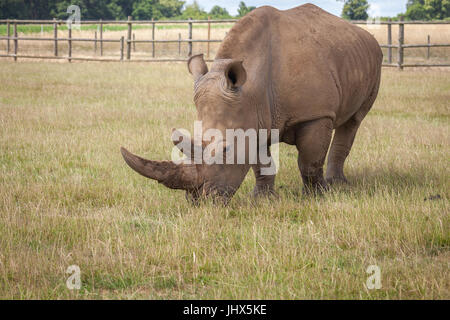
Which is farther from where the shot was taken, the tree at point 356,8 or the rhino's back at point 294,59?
the tree at point 356,8

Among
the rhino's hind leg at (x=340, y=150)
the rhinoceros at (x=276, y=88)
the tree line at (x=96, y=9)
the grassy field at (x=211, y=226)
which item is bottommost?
the grassy field at (x=211, y=226)

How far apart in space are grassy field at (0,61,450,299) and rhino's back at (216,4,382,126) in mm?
892

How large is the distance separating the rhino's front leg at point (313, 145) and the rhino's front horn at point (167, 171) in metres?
1.28

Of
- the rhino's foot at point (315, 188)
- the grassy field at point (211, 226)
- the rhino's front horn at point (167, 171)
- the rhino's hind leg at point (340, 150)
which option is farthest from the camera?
the rhino's hind leg at point (340, 150)

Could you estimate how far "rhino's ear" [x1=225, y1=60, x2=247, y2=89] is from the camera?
4.56m

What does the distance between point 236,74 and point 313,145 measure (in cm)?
116

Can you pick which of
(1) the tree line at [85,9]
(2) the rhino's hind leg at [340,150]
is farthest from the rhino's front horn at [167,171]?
(1) the tree line at [85,9]

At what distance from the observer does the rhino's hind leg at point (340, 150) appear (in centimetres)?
656

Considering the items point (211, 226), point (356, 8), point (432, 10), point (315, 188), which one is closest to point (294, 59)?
point (315, 188)

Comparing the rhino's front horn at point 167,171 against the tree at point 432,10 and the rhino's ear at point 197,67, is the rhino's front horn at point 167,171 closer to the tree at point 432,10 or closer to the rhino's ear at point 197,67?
the rhino's ear at point 197,67

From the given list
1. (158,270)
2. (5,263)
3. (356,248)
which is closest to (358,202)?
(356,248)

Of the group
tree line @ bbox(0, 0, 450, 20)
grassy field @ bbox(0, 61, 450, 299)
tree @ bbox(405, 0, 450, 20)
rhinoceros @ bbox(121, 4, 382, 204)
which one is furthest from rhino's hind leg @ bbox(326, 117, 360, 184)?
tree @ bbox(405, 0, 450, 20)

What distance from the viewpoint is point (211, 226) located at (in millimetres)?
4480
